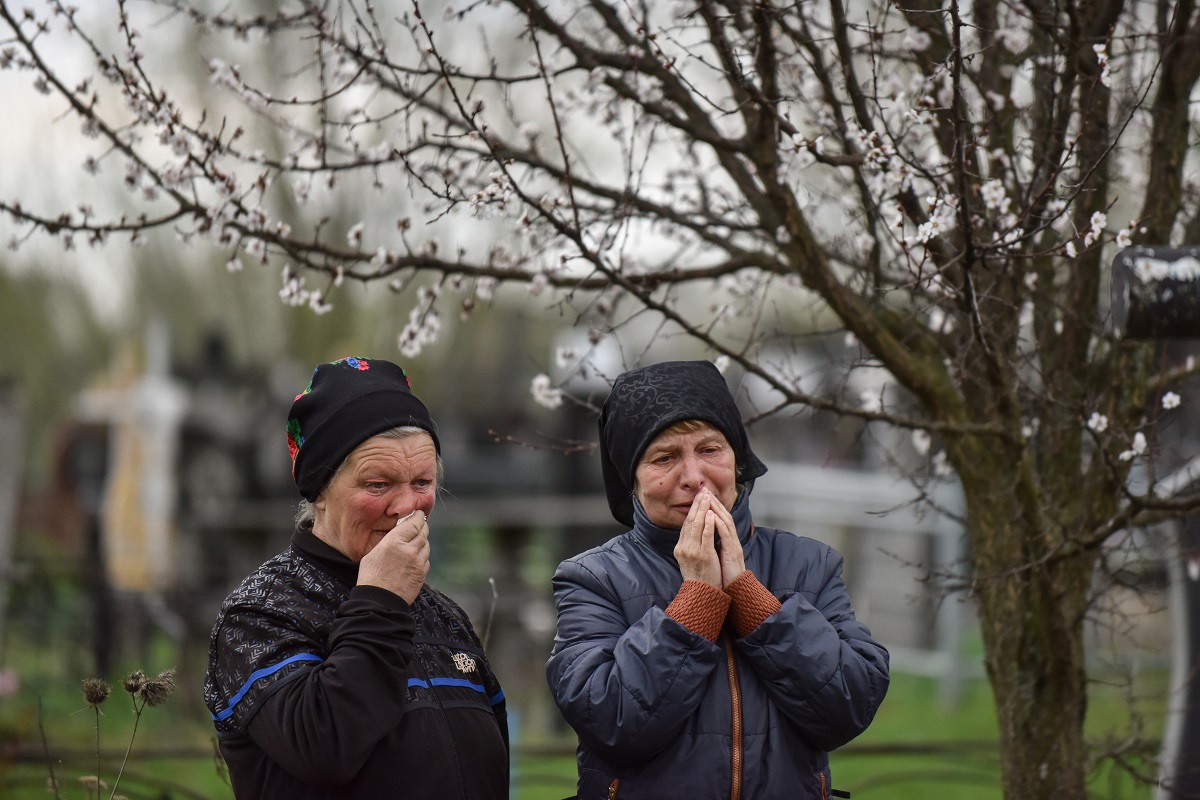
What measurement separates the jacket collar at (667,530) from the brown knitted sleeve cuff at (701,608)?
0.60 feet

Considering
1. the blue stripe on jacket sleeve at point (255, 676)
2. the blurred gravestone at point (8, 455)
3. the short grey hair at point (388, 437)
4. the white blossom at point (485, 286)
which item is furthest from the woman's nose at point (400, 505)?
the blurred gravestone at point (8, 455)

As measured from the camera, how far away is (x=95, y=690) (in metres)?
2.91

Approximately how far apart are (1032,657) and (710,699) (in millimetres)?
1685

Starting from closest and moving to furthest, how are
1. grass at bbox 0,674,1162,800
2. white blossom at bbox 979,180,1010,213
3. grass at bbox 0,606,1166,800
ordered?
white blossom at bbox 979,180,1010,213 → grass at bbox 0,606,1166,800 → grass at bbox 0,674,1162,800

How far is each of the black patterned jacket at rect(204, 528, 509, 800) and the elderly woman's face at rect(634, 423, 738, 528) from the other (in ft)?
1.71

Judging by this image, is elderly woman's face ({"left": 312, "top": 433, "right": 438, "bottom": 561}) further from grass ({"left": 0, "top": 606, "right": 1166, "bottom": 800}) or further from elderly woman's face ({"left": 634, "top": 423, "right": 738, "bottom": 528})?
grass ({"left": 0, "top": 606, "right": 1166, "bottom": 800})

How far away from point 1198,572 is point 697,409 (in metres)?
3.08

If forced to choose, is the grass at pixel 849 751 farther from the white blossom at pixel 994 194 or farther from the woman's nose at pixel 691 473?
the woman's nose at pixel 691 473

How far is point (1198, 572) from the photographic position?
15.5 feet

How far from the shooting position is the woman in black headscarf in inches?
91.0

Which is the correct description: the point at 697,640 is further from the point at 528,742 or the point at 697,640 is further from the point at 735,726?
the point at 528,742

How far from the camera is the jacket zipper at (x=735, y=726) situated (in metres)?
2.34

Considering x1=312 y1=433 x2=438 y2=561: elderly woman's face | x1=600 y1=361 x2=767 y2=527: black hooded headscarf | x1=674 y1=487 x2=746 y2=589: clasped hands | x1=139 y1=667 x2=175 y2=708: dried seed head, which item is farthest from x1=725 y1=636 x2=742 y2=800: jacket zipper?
x1=139 y1=667 x2=175 y2=708: dried seed head

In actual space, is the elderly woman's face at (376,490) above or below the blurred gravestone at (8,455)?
below
